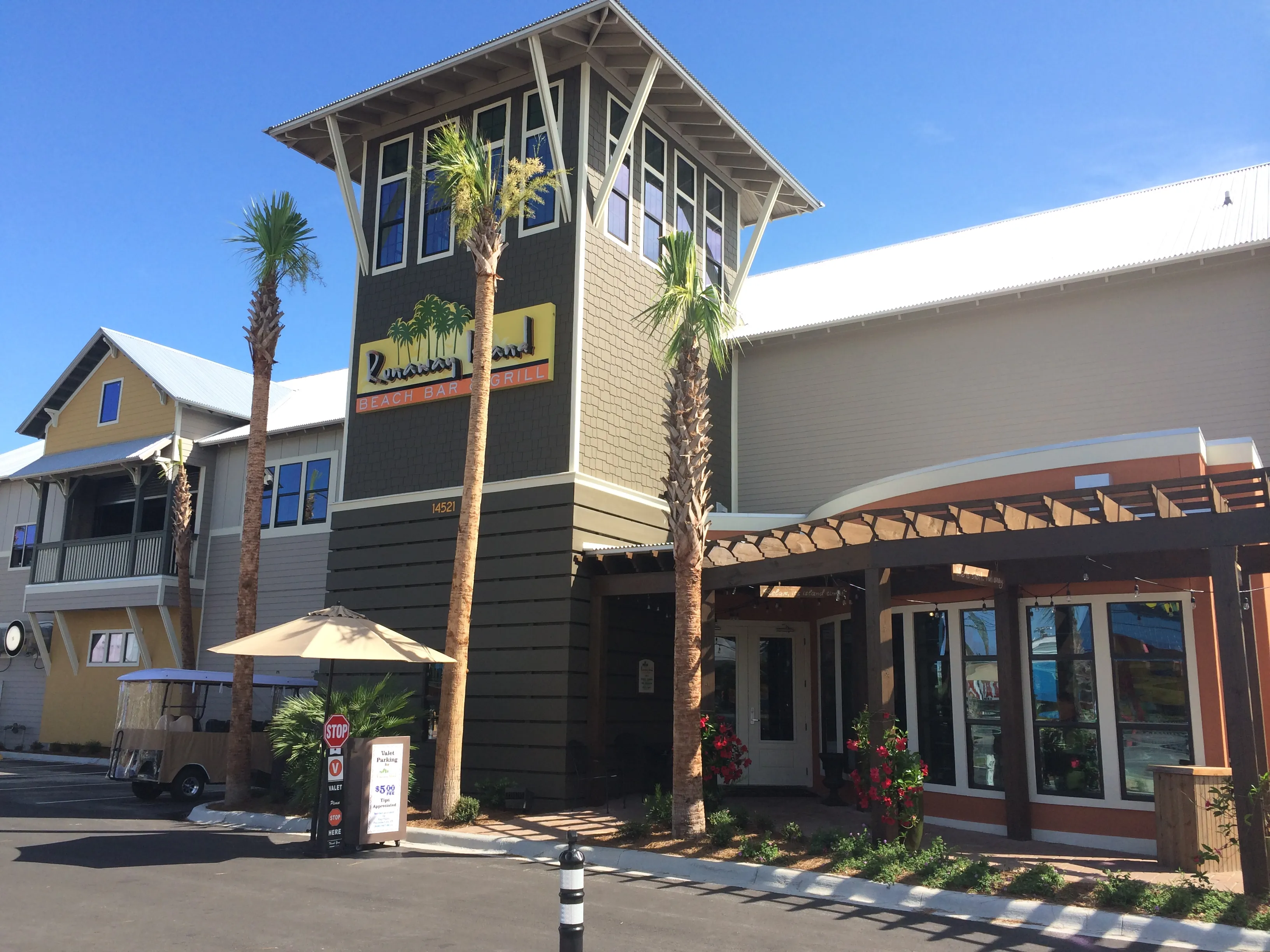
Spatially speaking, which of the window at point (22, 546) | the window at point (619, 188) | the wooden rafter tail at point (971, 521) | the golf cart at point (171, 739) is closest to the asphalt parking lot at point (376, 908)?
the golf cart at point (171, 739)

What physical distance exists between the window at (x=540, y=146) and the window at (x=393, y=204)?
2777 mm

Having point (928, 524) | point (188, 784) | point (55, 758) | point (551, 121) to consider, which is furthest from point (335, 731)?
point (55, 758)

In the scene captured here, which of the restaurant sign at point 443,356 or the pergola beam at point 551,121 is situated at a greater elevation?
the pergola beam at point 551,121

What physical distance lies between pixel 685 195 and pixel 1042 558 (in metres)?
11.8

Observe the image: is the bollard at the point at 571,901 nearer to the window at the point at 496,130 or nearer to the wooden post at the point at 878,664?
the wooden post at the point at 878,664

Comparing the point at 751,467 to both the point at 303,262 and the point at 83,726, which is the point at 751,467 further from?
the point at 83,726

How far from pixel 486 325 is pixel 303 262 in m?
4.58

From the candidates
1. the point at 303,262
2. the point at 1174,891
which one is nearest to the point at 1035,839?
the point at 1174,891

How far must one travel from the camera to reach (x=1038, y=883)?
877cm

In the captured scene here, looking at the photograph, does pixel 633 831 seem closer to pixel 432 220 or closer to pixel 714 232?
pixel 432 220

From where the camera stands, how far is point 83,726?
1065 inches

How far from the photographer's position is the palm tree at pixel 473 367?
13656 millimetres

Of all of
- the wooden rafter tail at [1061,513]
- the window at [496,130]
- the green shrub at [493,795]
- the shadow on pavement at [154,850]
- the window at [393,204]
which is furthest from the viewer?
the window at [393,204]

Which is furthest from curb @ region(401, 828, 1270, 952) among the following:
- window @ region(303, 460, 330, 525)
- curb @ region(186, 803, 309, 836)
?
window @ region(303, 460, 330, 525)
